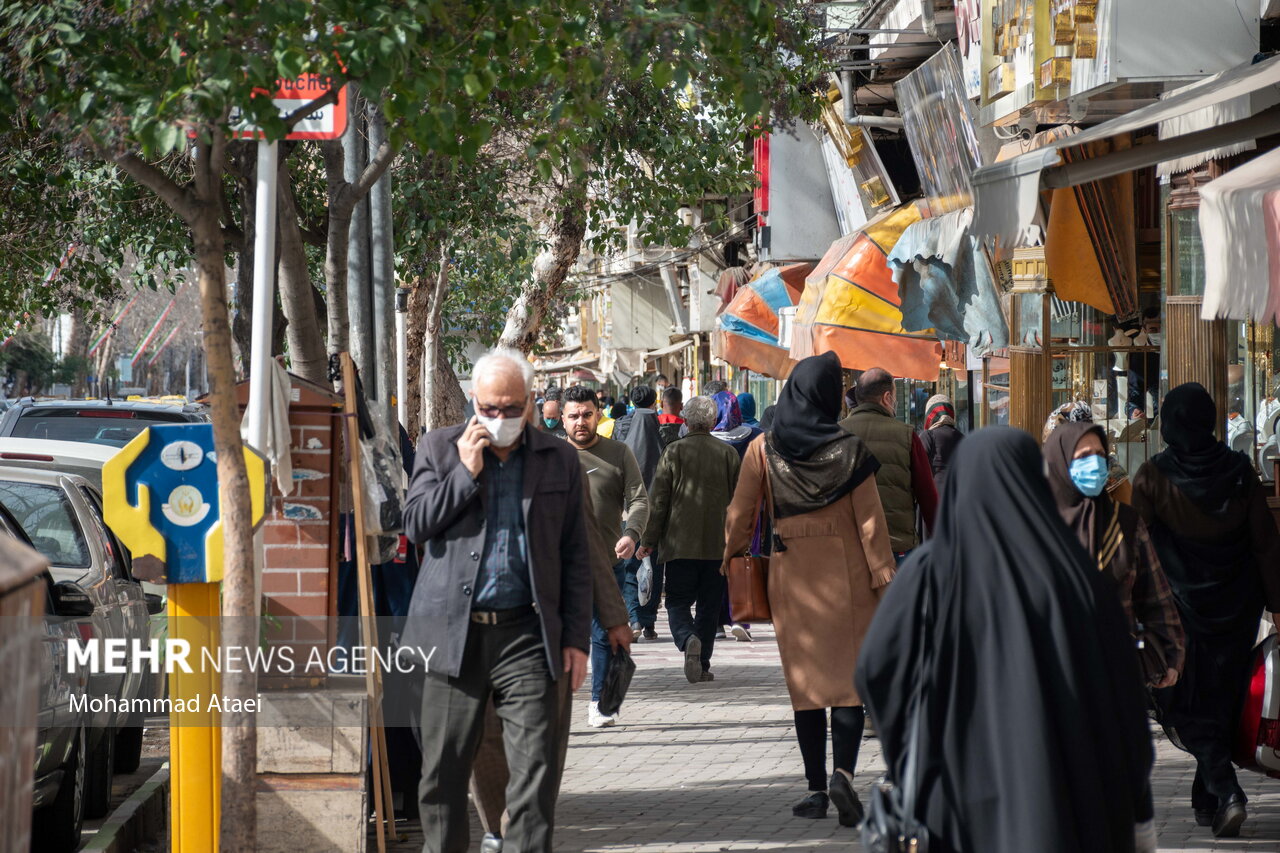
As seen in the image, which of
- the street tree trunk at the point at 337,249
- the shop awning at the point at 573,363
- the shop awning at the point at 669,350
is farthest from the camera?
the shop awning at the point at 573,363

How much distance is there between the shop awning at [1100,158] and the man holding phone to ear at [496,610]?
Result: 11.5 ft

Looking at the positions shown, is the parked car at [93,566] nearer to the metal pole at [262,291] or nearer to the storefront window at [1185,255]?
the metal pole at [262,291]

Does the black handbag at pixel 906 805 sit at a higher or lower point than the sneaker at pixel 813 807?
higher

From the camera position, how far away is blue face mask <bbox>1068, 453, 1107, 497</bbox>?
234 inches

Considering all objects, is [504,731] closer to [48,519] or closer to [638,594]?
[48,519]

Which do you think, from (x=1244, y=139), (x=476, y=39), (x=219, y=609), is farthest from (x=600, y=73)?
(x=1244, y=139)

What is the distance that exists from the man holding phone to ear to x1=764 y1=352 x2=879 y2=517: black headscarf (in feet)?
6.32

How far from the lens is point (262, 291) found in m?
5.43

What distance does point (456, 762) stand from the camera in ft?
17.3

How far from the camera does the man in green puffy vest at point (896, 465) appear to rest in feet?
27.2

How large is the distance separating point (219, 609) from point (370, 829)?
149cm

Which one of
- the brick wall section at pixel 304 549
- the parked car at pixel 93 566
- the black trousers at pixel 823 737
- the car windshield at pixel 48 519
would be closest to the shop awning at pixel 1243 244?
the black trousers at pixel 823 737

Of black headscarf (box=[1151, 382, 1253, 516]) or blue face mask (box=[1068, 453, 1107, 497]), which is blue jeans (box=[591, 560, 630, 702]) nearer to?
black headscarf (box=[1151, 382, 1253, 516])

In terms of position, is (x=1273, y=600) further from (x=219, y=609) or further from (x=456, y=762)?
(x=219, y=609)
